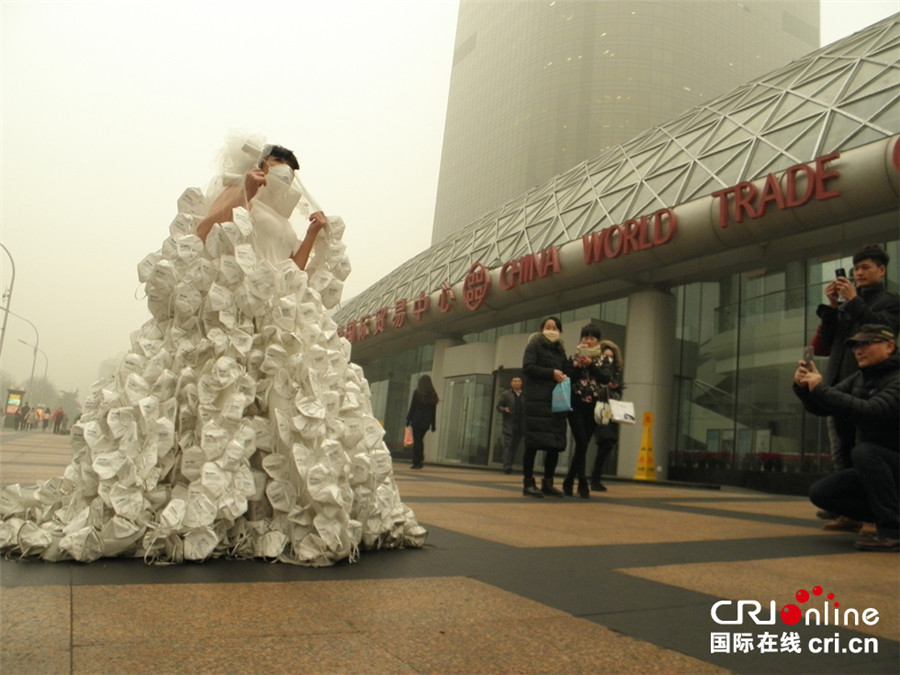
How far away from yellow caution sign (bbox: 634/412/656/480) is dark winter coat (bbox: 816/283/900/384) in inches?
386

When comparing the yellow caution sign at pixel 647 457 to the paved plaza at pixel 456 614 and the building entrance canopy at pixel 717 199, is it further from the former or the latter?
the paved plaza at pixel 456 614

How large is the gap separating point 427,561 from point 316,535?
52 centimetres

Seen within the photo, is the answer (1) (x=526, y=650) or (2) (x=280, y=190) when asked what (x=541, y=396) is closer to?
(2) (x=280, y=190)

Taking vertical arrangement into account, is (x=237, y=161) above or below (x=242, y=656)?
above

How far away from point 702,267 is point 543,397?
951 centimetres

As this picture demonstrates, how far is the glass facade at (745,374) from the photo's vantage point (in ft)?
43.0

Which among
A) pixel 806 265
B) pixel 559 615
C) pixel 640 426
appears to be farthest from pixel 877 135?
pixel 559 615

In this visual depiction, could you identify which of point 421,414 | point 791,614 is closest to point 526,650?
point 791,614

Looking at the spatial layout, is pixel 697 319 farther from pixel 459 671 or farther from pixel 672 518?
pixel 459 671

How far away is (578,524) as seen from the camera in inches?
188

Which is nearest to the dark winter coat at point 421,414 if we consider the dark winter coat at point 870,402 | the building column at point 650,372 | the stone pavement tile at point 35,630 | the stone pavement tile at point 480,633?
the building column at point 650,372

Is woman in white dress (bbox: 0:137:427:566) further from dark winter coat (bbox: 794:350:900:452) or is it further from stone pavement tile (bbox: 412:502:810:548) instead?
dark winter coat (bbox: 794:350:900:452)

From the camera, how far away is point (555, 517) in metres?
5.16

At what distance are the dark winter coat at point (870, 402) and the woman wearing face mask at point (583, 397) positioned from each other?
3316 millimetres
